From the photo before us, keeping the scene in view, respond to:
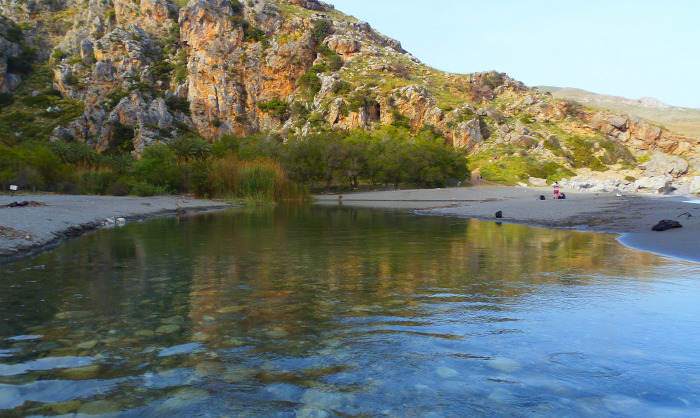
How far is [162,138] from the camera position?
72.2m

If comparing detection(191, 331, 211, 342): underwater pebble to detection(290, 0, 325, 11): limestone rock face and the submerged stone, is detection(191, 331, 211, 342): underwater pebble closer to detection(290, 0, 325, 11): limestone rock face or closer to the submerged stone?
the submerged stone

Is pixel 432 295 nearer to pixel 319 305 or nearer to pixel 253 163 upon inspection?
pixel 319 305

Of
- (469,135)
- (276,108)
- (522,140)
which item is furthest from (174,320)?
(276,108)

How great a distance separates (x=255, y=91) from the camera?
89188mm

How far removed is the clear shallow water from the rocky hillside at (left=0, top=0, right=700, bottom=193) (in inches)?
2070

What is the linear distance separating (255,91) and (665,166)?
7111cm

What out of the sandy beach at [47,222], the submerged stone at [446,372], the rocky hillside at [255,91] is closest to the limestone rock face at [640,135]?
the rocky hillside at [255,91]

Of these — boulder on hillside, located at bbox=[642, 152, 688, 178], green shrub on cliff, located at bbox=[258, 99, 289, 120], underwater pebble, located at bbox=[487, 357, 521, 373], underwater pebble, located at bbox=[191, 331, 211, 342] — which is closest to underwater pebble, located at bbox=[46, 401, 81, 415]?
underwater pebble, located at bbox=[191, 331, 211, 342]

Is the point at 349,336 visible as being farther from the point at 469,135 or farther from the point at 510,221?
the point at 469,135

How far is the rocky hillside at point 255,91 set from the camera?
225 feet

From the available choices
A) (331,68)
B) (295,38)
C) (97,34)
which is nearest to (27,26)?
(97,34)

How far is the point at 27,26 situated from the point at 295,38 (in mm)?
56707

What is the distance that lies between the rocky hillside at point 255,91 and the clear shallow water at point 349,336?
5257cm

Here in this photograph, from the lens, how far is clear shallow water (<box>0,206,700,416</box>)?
330 centimetres
